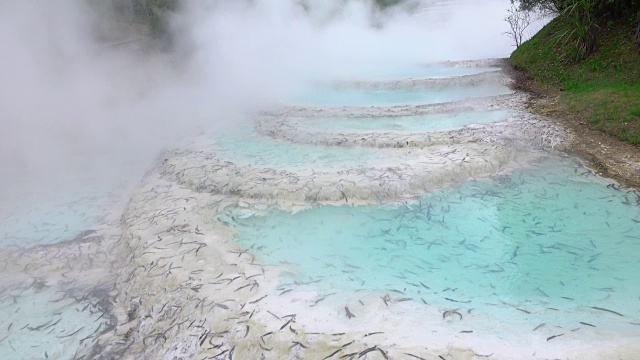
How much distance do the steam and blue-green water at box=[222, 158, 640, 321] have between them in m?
5.10

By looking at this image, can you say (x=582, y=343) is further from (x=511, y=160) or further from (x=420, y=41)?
(x=420, y=41)

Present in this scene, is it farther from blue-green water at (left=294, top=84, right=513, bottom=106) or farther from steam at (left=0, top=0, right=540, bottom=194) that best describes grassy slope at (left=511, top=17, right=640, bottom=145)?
steam at (left=0, top=0, right=540, bottom=194)

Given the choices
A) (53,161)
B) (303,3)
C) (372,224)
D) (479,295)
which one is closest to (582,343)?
(479,295)

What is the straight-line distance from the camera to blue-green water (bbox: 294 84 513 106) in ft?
37.3

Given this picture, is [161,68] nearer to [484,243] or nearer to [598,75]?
[598,75]

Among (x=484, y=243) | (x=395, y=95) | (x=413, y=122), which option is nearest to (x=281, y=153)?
(x=413, y=122)

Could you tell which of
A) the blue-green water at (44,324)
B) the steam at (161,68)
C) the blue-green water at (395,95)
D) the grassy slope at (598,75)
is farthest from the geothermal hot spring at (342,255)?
the blue-green water at (395,95)

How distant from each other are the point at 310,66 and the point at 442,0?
1086 inches

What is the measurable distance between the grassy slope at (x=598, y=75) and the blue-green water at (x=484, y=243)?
180 cm

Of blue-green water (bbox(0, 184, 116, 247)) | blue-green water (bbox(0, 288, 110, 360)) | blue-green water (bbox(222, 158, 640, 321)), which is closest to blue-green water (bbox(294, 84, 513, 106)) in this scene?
blue-green water (bbox(222, 158, 640, 321))

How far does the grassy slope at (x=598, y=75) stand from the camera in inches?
293

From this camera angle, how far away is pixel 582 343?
323 cm

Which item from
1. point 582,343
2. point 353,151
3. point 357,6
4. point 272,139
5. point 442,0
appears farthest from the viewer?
point 442,0

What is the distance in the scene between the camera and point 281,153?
8.20m
